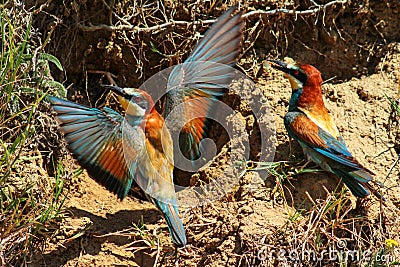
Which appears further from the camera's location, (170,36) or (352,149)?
(170,36)

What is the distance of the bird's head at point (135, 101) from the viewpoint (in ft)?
11.2

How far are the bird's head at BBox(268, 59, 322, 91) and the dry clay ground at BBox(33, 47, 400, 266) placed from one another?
17cm

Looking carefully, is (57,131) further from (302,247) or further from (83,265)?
(302,247)

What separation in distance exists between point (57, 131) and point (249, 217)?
115 cm

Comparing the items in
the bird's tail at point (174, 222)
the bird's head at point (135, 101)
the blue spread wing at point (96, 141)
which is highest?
the bird's head at point (135, 101)

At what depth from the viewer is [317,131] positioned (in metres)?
3.39

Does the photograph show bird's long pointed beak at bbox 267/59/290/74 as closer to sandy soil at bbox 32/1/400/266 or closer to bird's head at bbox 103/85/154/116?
sandy soil at bbox 32/1/400/266

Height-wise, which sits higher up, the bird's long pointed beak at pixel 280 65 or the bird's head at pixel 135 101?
the bird's long pointed beak at pixel 280 65

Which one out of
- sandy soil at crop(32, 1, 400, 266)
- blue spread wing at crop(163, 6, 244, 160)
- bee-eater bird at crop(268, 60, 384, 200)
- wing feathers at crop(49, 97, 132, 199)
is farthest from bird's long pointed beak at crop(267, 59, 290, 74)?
wing feathers at crop(49, 97, 132, 199)

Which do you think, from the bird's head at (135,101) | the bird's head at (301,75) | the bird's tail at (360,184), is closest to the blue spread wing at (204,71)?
the bird's head at (135,101)

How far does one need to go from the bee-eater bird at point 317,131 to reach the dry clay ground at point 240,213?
116mm

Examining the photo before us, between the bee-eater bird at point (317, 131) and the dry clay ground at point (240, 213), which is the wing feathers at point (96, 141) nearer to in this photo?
the dry clay ground at point (240, 213)

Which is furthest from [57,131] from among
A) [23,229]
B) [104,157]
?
[23,229]

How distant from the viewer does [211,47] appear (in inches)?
141
